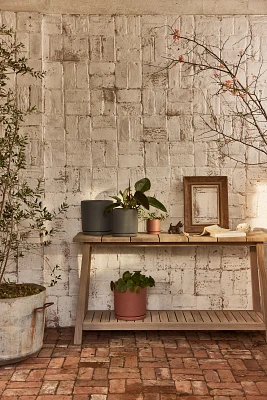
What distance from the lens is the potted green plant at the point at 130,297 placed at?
3.61 metres

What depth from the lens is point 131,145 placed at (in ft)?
13.2

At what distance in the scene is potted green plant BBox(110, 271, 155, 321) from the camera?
361 centimetres

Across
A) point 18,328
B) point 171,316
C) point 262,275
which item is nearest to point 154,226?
point 171,316

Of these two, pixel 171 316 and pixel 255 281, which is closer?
pixel 171 316

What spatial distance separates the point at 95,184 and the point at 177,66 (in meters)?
1.26

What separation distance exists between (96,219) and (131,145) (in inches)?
A: 30.0

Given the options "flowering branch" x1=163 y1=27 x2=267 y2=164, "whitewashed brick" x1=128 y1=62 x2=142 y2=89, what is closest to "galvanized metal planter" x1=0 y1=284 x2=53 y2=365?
"whitewashed brick" x1=128 y1=62 x2=142 y2=89

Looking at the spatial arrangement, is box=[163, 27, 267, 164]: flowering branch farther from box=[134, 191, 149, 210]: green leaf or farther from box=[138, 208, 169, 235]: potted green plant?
box=[134, 191, 149, 210]: green leaf

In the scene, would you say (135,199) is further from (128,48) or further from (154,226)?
(128,48)

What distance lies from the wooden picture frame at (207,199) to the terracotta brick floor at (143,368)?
96cm

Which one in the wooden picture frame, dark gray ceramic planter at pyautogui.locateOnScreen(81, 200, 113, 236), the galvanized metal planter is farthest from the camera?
the wooden picture frame

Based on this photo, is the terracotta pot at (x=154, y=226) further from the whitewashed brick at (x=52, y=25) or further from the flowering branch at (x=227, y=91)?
the whitewashed brick at (x=52, y=25)

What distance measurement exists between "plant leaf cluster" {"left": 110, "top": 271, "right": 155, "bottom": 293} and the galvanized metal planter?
2.26ft

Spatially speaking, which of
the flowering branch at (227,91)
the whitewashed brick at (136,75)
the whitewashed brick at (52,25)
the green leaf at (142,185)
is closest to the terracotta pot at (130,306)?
the green leaf at (142,185)
